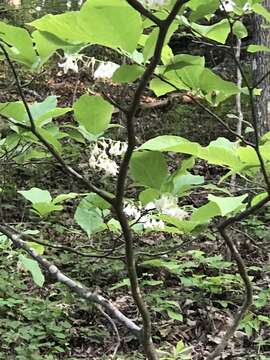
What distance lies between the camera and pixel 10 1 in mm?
8742

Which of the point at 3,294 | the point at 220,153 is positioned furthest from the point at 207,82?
the point at 3,294

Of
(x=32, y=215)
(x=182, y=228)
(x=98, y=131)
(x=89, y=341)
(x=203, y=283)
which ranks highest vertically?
(x=32, y=215)

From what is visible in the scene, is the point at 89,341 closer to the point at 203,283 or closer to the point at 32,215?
the point at 203,283

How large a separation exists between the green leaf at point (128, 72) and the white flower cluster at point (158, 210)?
203 mm

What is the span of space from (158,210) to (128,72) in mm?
240

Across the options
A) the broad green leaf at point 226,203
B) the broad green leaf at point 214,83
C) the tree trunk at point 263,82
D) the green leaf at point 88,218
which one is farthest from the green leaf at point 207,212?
the tree trunk at point 263,82

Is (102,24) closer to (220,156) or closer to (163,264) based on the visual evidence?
(220,156)

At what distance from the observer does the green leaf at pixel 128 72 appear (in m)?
0.67

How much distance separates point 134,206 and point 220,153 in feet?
1.18

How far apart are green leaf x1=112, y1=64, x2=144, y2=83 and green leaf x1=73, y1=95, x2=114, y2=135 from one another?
0.07m

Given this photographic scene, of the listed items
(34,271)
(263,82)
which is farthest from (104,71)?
(263,82)

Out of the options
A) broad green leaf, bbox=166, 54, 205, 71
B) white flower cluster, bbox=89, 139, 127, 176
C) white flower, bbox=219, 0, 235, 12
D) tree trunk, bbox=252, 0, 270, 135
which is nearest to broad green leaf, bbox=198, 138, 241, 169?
broad green leaf, bbox=166, 54, 205, 71

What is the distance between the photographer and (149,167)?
77 cm

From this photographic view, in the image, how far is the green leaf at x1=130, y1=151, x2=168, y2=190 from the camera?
763mm
